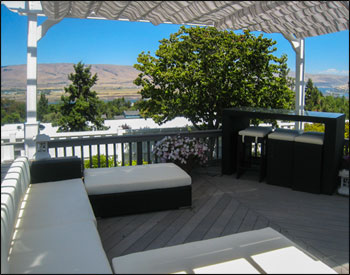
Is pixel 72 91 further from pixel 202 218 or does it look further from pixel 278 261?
pixel 278 261

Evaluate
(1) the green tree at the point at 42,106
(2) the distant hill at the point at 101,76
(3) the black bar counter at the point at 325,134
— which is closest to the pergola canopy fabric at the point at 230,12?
(3) the black bar counter at the point at 325,134

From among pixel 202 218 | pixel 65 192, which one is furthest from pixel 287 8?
pixel 65 192

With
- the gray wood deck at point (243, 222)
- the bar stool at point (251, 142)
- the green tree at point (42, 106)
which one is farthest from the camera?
the green tree at point (42, 106)

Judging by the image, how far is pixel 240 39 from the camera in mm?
14062

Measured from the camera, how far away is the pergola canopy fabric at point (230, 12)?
3982 mm

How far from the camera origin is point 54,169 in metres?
3.20

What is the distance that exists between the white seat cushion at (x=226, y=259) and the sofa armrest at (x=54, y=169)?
1781 mm

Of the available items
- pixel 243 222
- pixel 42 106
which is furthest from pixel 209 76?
pixel 42 106

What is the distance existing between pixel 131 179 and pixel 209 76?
11.3m

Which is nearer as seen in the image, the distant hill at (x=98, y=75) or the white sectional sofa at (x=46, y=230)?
the white sectional sofa at (x=46, y=230)

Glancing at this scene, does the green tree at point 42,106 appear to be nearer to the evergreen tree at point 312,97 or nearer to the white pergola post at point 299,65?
the evergreen tree at point 312,97

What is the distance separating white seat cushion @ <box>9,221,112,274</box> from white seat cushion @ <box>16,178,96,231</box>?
4.8 inches

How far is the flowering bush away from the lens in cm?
431

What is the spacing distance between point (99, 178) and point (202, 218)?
44.5 inches
